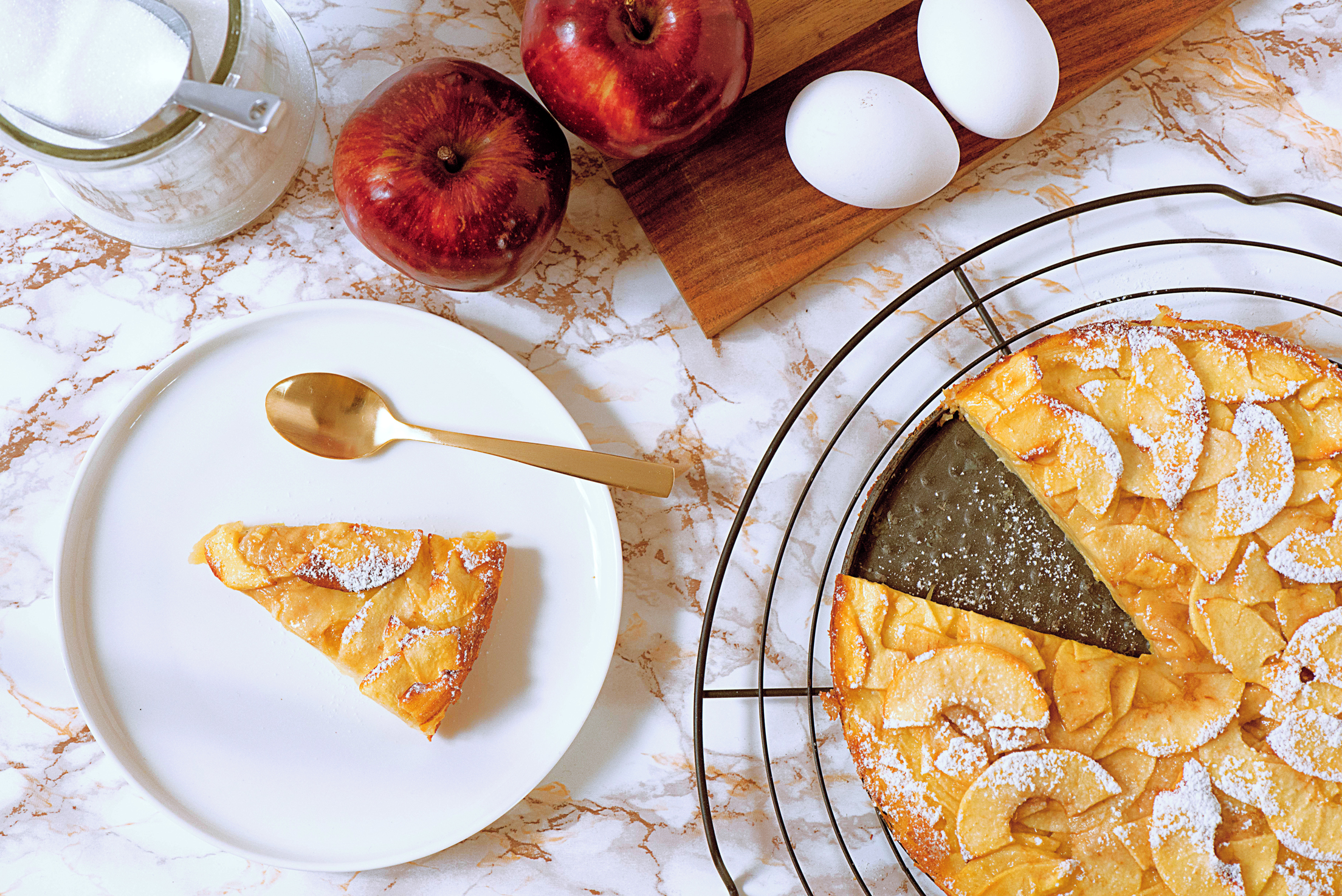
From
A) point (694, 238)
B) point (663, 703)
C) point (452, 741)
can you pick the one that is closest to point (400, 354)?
point (694, 238)

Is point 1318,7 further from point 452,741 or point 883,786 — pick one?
point 452,741

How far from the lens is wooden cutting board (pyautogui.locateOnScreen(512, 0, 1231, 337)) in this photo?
1556 millimetres

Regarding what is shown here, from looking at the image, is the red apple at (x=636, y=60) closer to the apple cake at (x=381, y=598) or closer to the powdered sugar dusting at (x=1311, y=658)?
the apple cake at (x=381, y=598)

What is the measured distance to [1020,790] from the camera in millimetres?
1285

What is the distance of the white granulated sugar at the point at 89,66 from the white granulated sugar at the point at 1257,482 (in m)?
1.65

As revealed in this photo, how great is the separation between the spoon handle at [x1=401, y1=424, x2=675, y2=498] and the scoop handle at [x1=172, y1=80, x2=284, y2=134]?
1.76 ft

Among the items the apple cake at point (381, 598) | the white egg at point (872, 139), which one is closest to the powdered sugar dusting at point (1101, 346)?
the white egg at point (872, 139)

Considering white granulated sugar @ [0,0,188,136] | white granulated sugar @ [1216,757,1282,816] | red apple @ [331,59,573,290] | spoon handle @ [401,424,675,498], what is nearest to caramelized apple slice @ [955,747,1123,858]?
white granulated sugar @ [1216,757,1282,816]

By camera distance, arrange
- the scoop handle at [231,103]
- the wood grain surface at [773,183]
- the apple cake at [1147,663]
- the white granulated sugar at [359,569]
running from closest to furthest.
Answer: the scoop handle at [231,103]
the apple cake at [1147,663]
the white granulated sugar at [359,569]
the wood grain surface at [773,183]

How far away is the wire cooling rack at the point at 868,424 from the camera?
1.59 m

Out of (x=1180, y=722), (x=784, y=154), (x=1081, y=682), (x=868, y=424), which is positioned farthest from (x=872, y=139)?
(x=1180, y=722)

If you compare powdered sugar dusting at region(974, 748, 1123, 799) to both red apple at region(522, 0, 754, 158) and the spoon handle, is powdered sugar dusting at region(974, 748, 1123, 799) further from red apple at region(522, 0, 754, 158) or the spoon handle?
red apple at region(522, 0, 754, 158)

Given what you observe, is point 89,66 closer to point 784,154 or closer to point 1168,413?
point 784,154

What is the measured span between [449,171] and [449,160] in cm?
2
